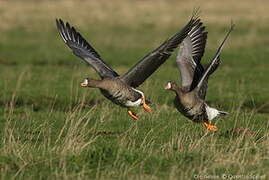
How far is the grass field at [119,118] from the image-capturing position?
7.84m

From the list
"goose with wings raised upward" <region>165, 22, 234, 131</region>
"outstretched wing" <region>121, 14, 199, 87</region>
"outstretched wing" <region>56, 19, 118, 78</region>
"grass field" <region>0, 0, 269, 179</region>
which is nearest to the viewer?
"grass field" <region>0, 0, 269, 179</region>

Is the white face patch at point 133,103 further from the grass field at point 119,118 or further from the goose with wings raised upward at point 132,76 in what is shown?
the grass field at point 119,118

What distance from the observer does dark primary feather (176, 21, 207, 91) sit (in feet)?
34.6

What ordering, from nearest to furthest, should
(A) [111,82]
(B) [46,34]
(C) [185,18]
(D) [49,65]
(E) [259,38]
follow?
(A) [111,82] → (D) [49,65] → (E) [259,38] → (B) [46,34] → (C) [185,18]

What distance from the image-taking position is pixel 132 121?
1081cm

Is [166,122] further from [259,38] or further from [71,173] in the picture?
[259,38]

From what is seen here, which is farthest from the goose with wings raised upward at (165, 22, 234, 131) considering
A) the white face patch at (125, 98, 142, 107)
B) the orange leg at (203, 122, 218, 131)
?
the white face patch at (125, 98, 142, 107)

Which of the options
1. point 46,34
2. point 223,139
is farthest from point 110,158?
point 46,34

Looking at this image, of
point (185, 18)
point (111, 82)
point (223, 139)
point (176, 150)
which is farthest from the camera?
point (185, 18)

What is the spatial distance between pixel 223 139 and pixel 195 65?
1.67 m

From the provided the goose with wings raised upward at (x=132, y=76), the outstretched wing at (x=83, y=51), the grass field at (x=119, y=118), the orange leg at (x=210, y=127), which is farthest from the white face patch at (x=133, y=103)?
the orange leg at (x=210, y=127)

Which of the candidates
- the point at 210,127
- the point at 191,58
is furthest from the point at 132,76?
the point at 210,127

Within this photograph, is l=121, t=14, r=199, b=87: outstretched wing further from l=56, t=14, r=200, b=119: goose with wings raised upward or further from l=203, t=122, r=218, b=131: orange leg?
l=203, t=122, r=218, b=131: orange leg

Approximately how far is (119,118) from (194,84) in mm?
1418
